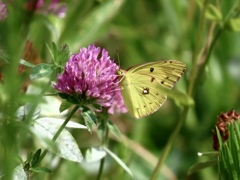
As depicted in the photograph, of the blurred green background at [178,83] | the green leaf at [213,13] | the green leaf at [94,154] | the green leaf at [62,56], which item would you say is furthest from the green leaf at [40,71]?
the blurred green background at [178,83]

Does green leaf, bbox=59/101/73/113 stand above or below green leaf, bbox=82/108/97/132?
above

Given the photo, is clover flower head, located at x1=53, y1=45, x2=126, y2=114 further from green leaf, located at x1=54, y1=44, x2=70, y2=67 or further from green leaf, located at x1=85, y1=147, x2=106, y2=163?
green leaf, located at x1=85, y1=147, x2=106, y2=163

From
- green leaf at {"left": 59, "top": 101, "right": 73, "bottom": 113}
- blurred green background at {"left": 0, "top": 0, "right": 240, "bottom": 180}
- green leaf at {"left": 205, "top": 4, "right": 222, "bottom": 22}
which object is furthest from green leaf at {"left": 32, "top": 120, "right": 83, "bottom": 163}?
blurred green background at {"left": 0, "top": 0, "right": 240, "bottom": 180}

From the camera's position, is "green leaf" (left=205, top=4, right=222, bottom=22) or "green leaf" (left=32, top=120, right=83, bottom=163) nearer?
"green leaf" (left=32, top=120, right=83, bottom=163)

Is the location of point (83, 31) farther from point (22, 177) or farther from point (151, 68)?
point (22, 177)

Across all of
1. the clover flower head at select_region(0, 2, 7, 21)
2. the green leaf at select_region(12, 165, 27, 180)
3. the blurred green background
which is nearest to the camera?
the green leaf at select_region(12, 165, 27, 180)

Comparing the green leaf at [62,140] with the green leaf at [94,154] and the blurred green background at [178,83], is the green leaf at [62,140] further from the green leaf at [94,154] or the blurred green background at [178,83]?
the blurred green background at [178,83]
